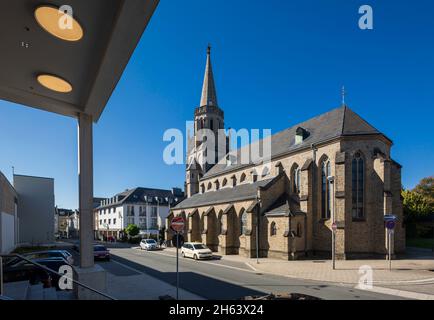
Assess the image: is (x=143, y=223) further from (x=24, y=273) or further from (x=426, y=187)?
(x=426, y=187)

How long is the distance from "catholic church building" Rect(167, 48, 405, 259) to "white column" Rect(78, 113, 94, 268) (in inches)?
633

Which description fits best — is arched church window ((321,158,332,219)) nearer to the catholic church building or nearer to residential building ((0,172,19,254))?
the catholic church building

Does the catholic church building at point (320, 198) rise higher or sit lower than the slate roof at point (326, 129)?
lower

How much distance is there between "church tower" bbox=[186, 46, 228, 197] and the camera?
49.6m

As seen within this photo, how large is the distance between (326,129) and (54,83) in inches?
940

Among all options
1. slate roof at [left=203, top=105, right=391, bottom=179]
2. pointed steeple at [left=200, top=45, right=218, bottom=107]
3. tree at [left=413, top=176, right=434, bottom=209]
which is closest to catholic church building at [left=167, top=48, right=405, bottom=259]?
slate roof at [left=203, top=105, right=391, bottom=179]

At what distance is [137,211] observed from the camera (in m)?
61.6

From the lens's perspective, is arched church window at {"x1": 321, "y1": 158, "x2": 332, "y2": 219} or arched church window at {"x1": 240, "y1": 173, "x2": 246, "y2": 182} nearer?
arched church window at {"x1": 321, "y1": 158, "x2": 332, "y2": 219}

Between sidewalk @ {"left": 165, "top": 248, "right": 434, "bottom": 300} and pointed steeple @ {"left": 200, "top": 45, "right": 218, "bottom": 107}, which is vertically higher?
pointed steeple @ {"left": 200, "top": 45, "right": 218, "bottom": 107}

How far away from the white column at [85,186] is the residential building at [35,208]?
44.8 meters

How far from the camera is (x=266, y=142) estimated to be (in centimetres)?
3544

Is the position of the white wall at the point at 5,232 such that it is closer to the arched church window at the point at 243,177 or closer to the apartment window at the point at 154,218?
the arched church window at the point at 243,177

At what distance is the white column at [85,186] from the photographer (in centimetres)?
855

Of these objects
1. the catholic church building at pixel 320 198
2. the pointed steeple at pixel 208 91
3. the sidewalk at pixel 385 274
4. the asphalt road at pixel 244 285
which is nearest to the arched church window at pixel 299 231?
the catholic church building at pixel 320 198
